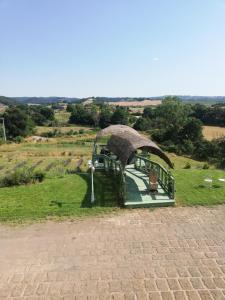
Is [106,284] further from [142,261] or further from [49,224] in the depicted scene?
[49,224]

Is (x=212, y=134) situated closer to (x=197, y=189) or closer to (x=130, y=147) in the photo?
(x=197, y=189)

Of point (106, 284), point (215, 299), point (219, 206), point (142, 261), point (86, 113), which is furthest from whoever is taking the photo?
point (86, 113)

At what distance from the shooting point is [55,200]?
42.7ft

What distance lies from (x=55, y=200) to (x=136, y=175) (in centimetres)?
518

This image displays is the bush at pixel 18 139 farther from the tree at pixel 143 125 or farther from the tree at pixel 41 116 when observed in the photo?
the tree at pixel 41 116

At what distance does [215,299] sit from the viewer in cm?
660

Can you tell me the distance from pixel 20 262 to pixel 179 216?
6.05 metres

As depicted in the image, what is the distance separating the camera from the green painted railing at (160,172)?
42.6 feet

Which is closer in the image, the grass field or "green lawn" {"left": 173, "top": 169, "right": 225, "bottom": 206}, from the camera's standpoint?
the grass field

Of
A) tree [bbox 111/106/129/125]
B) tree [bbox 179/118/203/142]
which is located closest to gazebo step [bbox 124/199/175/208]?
tree [bbox 179/118/203/142]

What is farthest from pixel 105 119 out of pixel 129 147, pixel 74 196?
pixel 74 196

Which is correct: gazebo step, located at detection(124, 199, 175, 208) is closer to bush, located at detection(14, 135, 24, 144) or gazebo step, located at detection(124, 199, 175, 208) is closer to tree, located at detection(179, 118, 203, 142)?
tree, located at detection(179, 118, 203, 142)

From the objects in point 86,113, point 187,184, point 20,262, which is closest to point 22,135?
point 86,113

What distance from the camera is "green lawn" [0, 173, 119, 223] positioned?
11555 mm
